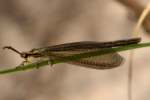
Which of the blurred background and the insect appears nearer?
the insect

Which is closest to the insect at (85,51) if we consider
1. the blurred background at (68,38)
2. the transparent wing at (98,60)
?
the transparent wing at (98,60)

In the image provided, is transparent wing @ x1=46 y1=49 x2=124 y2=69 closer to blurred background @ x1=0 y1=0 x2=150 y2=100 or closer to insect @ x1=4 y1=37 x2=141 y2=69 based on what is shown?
insect @ x1=4 y1=37 x2=141 y2=69

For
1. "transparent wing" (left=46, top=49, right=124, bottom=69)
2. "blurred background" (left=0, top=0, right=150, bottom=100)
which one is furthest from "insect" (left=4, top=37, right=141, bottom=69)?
"blurred background" (left=0, top=0, right=150, bottom=100)

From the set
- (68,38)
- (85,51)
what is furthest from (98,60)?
(68,38)

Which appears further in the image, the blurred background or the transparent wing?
the blurred background

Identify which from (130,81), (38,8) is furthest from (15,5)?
(130,81)

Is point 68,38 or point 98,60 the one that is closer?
point 98,60

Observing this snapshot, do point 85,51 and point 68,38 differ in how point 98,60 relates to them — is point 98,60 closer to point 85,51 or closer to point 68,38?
point 85,51

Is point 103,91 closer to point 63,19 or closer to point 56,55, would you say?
point 63,19

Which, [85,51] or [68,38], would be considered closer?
[85,51]
